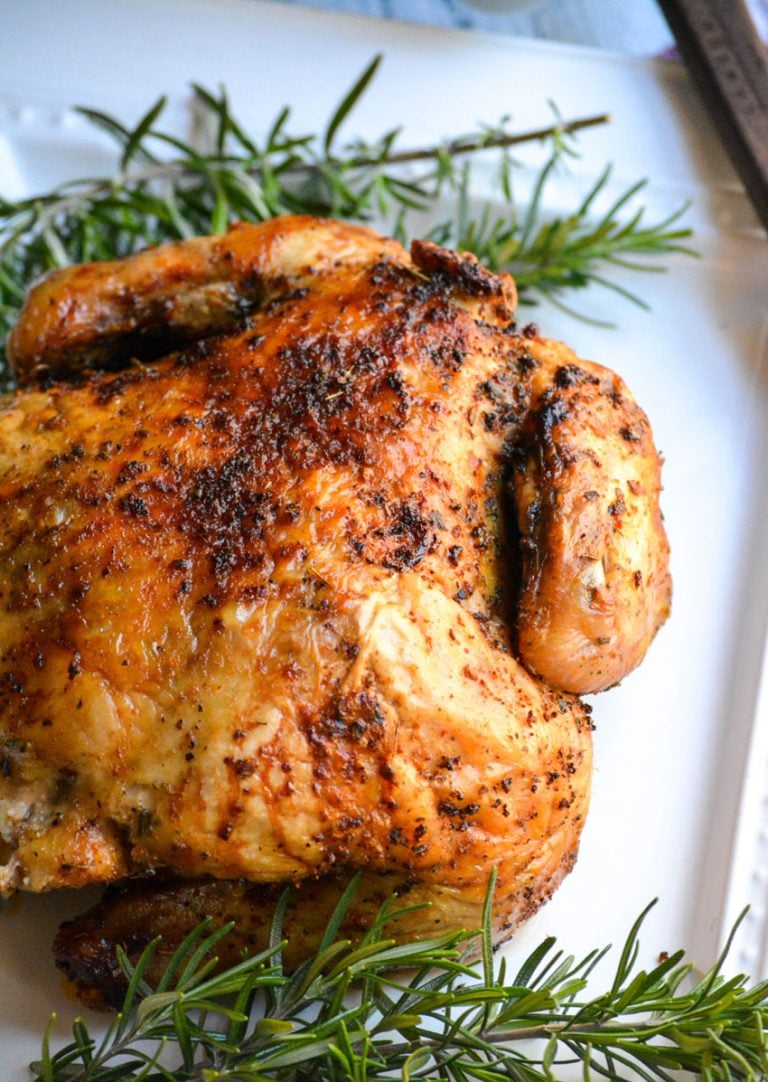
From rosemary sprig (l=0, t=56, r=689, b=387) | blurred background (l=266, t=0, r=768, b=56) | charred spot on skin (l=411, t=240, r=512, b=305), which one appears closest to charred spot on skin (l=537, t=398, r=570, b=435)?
charred spot on skin (l=411, t=240, r=512, b=305)

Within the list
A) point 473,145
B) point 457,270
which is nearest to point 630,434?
point 457,270

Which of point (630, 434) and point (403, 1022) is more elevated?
point (630, 434)

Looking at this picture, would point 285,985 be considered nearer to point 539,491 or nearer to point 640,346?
point 539,491

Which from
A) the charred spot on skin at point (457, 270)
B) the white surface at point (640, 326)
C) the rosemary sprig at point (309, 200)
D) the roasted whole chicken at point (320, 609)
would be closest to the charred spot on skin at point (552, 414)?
the roasted whole chicken at point (320, 609)

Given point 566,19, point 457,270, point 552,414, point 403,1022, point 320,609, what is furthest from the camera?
point 566,19

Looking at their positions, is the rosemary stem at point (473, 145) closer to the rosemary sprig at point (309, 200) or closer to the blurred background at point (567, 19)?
the rosemary sprig at point (309, 200)

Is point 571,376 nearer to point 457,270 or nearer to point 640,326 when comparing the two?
point 457,270
